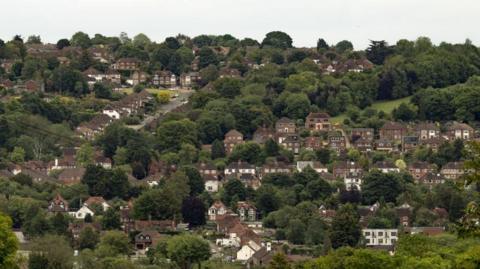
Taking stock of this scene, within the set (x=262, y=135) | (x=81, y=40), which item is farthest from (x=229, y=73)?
(x=81, y=40)

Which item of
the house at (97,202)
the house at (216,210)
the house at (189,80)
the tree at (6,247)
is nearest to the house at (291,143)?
the house at (216,210)

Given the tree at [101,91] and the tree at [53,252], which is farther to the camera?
the tree at [101,91]

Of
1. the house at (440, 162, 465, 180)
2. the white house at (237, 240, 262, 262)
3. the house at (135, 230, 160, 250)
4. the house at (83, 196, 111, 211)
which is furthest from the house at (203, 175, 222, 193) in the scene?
the white house at (237, 240, 262, 262)

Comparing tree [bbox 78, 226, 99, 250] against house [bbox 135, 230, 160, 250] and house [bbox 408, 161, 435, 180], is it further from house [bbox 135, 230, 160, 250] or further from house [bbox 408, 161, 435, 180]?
house [bbox 408, 161, 435, 180]

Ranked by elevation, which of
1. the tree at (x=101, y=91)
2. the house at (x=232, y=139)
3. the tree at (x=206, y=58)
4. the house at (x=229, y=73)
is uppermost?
the tree at (x=206, y=58)

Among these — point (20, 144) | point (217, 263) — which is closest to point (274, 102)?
point (20, 144)

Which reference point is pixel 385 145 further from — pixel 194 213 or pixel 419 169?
pixel 194 213

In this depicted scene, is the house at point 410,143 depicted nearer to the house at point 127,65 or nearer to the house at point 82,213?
the house at point 82,213
